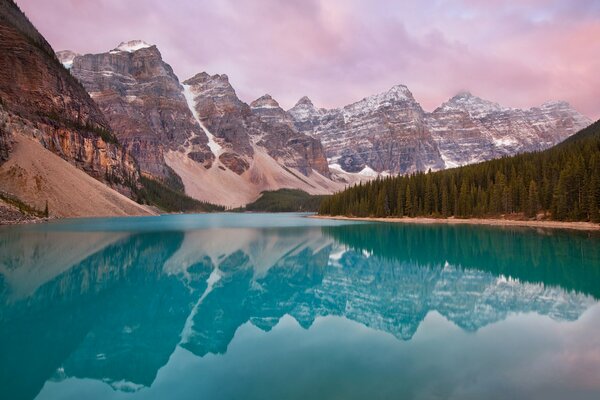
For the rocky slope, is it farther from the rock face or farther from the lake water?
the lake water

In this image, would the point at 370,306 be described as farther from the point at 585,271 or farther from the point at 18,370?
the point at 585,271

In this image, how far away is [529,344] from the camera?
11891 mm

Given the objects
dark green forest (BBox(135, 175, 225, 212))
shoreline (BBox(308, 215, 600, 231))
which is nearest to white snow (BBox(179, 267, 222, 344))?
shoreline (BBox(308, 215, 600, 231))

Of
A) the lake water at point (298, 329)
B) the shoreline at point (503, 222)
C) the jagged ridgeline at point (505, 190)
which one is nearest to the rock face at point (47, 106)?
the jagged ridgeline at point (505, 190)

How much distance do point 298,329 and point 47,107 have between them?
12677 cm

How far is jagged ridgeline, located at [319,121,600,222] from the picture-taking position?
198 feet

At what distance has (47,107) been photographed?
11488 cm

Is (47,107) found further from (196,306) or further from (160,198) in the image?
(196,306)

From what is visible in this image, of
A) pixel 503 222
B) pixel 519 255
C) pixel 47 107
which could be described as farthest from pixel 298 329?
pixel 47 107

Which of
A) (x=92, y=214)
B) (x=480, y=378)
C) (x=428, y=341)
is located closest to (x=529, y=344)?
(x=428, y=341)

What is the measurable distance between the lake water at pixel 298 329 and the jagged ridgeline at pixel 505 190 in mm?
38026

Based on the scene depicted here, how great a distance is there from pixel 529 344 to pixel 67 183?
3636 inches

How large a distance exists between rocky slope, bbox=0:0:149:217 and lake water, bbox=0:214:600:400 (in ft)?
264

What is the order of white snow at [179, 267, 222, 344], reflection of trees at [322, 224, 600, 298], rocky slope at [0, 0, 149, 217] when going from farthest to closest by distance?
rocky slope at [0, 0, 149, 217] → reflection of trees at [322, 224, 600, 298] → white snow at [179, 267, 222, 344]
